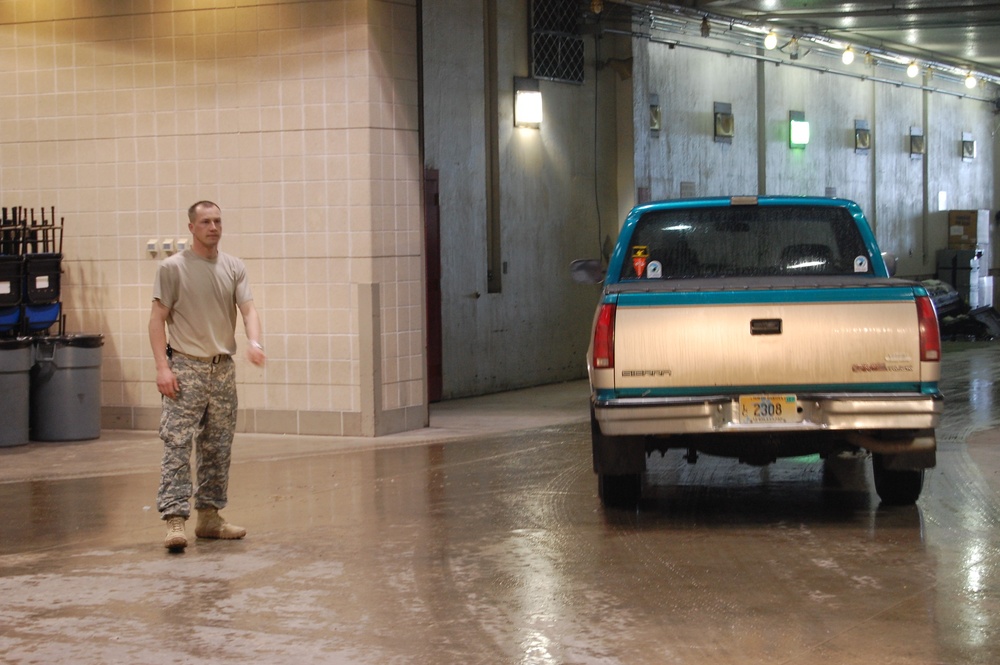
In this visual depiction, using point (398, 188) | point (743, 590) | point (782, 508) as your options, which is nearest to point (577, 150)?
point (398, 188)

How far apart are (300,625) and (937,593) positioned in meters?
3.00

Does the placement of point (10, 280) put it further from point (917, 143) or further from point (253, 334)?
point (917, 143)

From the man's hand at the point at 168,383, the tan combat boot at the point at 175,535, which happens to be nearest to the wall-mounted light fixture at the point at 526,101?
the man's hand at the point at 168,383

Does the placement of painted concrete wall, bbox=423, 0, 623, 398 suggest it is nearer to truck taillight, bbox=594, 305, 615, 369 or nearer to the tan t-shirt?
the tan t-shirt

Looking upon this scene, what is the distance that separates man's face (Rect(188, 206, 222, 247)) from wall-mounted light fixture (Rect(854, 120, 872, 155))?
67.6 feet

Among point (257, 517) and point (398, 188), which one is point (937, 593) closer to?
point (257, 517)

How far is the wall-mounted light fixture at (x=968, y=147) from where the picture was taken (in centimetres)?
3200

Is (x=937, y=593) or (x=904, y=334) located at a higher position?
(x=904, y=334)

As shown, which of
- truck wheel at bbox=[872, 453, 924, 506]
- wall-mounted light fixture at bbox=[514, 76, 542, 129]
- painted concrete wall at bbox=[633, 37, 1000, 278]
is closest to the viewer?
truck wheel at bbox=[872, 453, 924, 506]

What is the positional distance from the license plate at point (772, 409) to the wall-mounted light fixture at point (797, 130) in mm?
17010

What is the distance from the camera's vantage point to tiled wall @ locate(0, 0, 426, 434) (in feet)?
42.0

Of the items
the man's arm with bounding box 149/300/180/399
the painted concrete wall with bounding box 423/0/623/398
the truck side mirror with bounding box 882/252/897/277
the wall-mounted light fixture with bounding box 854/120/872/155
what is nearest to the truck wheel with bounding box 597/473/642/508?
the truck side mirror with bounding box 882/252/897/277

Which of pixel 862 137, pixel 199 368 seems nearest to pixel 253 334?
pixel 199 368

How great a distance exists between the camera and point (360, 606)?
6488 mm
